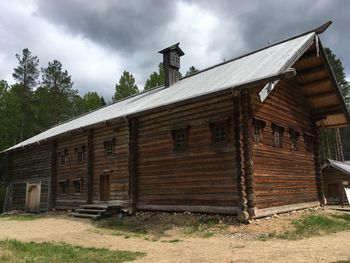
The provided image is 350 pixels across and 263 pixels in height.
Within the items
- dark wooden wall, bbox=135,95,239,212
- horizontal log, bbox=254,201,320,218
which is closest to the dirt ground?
horizontal log, bbox=254,201,320,218

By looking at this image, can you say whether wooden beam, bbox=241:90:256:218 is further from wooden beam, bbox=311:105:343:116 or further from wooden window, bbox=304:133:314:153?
wooden beam, bbox=311:105:343:116

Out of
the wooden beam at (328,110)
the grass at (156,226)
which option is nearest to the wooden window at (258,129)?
the grass at (156,226)

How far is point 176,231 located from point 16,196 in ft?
69.2

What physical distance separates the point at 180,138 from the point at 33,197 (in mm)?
15165

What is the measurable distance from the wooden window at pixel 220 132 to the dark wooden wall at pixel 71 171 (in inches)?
388

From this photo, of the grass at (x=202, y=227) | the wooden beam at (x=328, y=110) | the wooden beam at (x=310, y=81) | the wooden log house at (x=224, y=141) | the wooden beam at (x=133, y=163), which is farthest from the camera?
the wooden beam at (x=328, y=110)

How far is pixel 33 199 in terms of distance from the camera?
26891 millimetres

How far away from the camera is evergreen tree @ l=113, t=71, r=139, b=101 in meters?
50.0

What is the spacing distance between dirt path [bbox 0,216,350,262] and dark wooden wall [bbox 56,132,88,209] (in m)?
7.91

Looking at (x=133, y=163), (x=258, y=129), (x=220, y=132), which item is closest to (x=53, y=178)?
(x=133, y=163)

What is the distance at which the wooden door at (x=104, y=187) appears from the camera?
819 inches

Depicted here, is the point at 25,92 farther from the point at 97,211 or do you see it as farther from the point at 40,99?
the point at 97,211

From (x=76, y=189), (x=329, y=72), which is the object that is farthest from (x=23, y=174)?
(x=329, y=72)

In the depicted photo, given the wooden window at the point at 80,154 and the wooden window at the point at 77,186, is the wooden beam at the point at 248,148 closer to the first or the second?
the wooden window at the point at 80,154
